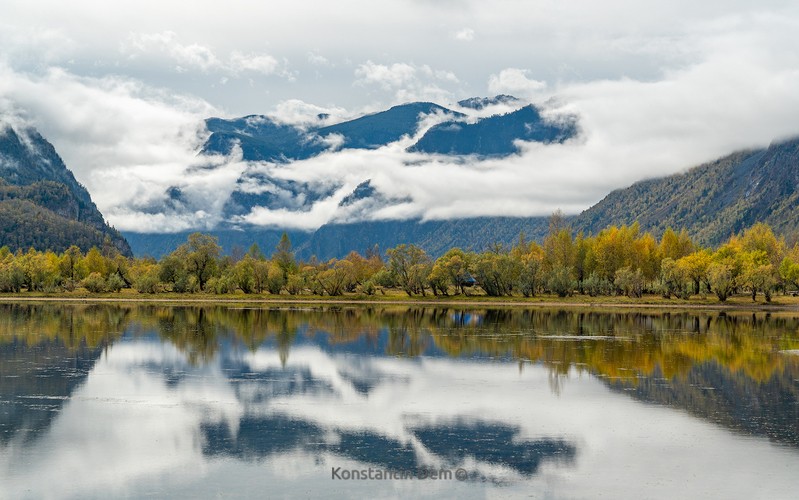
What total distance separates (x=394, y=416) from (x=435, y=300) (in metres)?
128

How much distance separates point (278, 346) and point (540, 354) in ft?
82.9

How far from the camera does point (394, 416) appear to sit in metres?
46.7

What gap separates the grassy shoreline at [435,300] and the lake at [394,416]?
7520cm

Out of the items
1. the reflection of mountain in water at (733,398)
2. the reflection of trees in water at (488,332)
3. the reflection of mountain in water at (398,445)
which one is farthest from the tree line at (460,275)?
the reflection of mountain in water at (398,445)

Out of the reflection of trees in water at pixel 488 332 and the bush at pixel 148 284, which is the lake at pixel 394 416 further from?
the bush at pixel 148 284

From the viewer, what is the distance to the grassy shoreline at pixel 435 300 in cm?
16512

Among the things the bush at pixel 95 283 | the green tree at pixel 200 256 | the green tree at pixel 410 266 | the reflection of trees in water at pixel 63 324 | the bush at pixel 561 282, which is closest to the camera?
the reflection of trees in water at pixel 63 324

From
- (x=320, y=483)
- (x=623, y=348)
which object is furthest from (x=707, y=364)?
(x=320, y=483)


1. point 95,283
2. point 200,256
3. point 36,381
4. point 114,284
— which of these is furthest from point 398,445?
point 114,284

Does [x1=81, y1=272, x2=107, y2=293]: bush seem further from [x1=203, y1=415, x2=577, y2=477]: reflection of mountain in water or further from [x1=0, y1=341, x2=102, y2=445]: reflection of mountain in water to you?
[x1=203, y1=415, x2=577, y2=477]: reflection of mountain in water

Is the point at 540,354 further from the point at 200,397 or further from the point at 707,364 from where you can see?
the point at 200,397

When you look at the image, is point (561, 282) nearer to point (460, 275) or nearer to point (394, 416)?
point (460, 275)

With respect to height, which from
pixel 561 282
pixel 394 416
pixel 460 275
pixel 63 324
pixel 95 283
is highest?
pixel 460 275

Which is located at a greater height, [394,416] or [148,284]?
[148,284]
